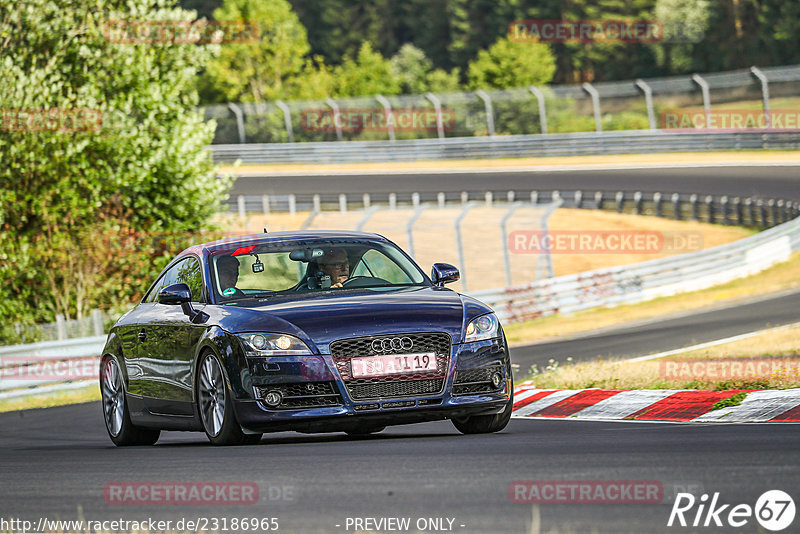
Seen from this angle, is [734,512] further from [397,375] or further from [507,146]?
[507,146]

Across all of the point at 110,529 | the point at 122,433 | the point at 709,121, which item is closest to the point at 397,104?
the point at 709,121

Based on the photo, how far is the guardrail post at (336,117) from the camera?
52.6 meters

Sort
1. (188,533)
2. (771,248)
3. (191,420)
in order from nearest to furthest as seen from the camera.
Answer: (188,533)
(191,420)
(771,248)

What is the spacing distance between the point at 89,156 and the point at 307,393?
1726 cm

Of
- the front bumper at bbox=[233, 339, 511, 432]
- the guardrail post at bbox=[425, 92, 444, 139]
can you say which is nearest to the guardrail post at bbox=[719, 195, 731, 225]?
the guardrail post at bbox=[425, 92, 444, 139]

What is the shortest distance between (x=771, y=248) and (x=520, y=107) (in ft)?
80.0

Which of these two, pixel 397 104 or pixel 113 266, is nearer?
pixel 113 266

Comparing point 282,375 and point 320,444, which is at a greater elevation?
point 282,375

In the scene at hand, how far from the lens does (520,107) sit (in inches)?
2077

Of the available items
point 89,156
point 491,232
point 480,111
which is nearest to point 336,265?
point 89,156

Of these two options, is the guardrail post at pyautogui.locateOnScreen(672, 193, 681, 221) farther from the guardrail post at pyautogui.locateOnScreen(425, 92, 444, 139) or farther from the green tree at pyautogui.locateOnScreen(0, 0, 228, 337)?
the green tree at pyautogui.locateOnScreen(0, 0, 228, 337)

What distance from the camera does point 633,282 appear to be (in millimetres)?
26984

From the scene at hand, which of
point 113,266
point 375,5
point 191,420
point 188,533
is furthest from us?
point 375,5

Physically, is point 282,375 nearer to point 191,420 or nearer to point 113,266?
point 191,420
